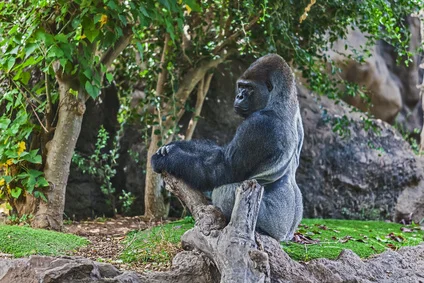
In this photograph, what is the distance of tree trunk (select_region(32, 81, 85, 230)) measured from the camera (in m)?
5.13

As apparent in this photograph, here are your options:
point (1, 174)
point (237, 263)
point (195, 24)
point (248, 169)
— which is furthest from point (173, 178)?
point (195, 24)

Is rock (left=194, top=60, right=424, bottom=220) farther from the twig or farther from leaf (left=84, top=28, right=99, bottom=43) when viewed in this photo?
leaf (left=84, top=28, right=99, bottom=43)

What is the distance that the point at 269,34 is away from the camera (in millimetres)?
5969

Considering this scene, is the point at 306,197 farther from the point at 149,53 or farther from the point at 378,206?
the point at 149,53

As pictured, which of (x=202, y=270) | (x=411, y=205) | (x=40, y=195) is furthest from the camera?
(x=411, y=205)

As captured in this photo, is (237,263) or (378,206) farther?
(378,206)

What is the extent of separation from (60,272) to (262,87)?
1.99 m

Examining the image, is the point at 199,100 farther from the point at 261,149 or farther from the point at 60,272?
the point at 60,272

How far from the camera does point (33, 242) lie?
420cm

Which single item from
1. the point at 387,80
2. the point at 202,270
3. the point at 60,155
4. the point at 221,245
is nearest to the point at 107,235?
the point at 60,155

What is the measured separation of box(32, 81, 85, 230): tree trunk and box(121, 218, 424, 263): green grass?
2.33ft

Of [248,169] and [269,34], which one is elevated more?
[269,34]

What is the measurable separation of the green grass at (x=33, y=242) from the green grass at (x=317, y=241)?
0.46 metres

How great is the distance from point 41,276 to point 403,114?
8.90m
